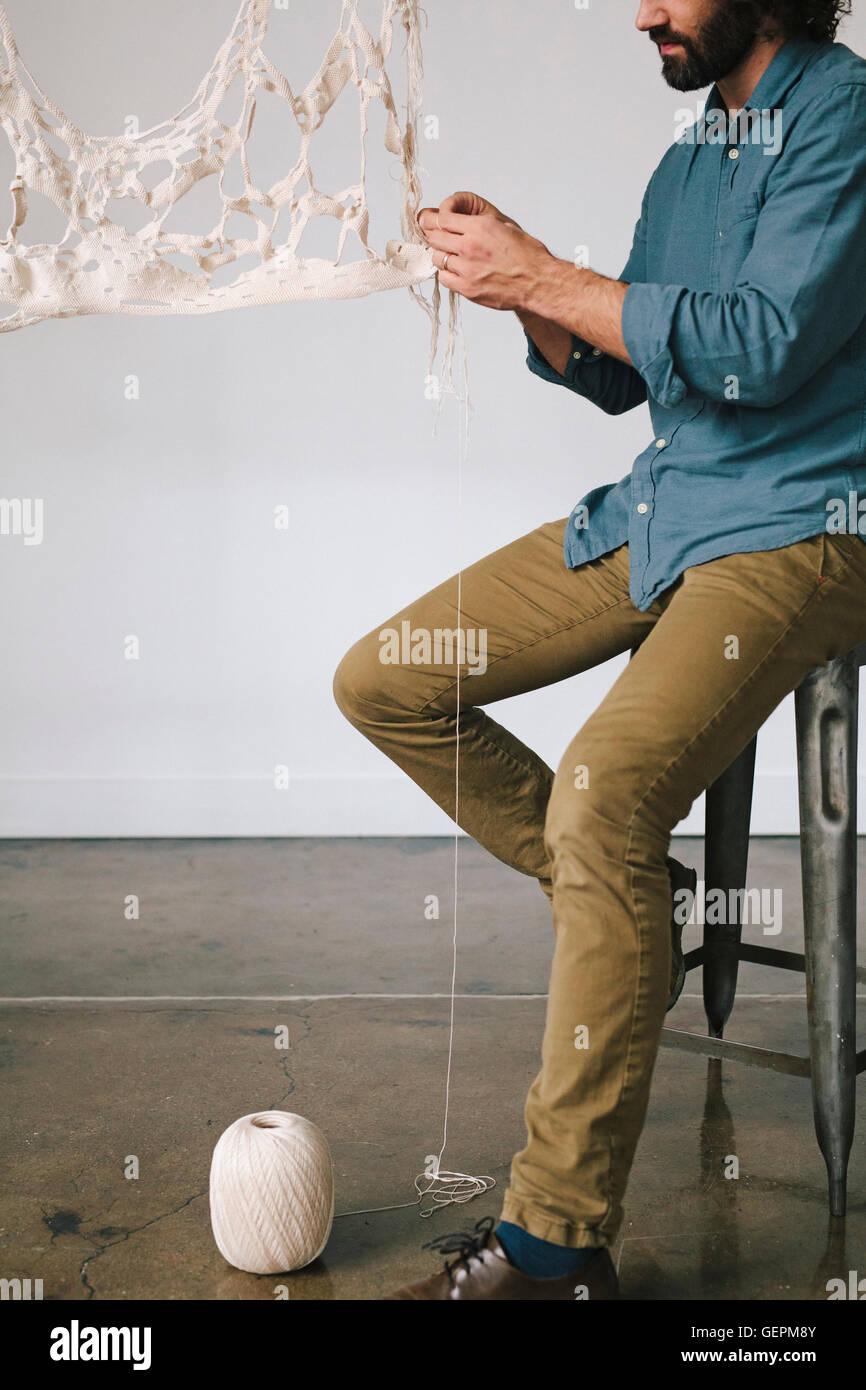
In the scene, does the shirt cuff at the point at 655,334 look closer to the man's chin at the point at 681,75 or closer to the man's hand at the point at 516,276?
the man's hand at the point at 516,276

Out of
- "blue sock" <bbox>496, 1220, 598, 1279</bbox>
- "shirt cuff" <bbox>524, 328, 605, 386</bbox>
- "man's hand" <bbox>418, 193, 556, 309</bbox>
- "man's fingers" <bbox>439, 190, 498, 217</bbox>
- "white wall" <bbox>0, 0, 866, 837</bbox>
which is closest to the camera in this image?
"blue sock" <bbox>496, 1220, 598, 1279</bbox>

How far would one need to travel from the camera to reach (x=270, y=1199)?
1.34 meters

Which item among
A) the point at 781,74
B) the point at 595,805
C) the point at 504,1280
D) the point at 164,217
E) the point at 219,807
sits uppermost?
the point at 781,74

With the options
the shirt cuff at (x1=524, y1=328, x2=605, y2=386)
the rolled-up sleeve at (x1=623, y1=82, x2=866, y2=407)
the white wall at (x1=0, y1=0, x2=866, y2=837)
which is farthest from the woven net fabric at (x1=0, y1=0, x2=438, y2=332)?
the white wall at (x1=0, y1=0, x2=866, y2=837)

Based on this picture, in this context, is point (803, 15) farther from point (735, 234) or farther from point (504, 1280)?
point (504, 1280)

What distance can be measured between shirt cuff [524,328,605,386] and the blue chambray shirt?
0.50 feet

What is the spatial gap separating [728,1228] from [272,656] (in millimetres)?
2301

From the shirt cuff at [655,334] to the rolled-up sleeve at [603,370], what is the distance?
0.33 metres

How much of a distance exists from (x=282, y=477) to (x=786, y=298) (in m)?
2.28

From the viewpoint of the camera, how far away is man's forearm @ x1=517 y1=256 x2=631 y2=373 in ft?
4.63

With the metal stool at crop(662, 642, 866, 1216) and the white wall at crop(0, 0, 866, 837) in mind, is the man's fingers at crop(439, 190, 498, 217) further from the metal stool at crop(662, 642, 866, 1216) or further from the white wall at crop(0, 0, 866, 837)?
the white wall at crop(0, 0, 866, 837)

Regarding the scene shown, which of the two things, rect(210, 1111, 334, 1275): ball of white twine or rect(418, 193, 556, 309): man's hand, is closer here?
rect(210, 1111, 334, 1275): ball of white twine

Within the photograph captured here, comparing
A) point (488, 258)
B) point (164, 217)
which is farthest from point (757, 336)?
point (164, 217)

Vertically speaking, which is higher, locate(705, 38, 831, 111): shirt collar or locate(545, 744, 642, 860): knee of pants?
locate(705, 38, 831, 111): shirt collar
